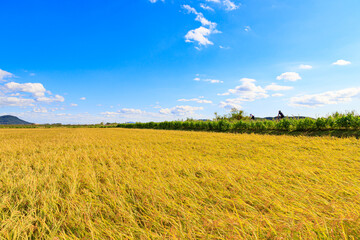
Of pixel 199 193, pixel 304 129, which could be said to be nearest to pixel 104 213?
pixel 199 193

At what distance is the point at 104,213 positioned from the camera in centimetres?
143

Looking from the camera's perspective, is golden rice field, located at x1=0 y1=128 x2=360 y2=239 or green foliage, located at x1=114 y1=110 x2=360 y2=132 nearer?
golden rice field, located at x1=0 y1=128 x2=360 y2=239

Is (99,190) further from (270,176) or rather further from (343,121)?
(343,121)

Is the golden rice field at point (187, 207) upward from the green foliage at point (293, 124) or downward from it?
downward

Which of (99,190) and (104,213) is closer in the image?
(104,213)

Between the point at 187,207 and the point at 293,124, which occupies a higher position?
the point at 293,124

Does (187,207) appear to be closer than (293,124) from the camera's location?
Yes

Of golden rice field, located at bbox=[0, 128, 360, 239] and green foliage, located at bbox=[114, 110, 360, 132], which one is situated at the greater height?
green foliage, located at bbox=[114, 110, 360, 132]

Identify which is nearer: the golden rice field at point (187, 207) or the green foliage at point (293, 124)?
the golden rice field at point (187, 207)

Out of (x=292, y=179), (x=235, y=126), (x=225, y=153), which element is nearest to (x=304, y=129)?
(x=235, y=126)

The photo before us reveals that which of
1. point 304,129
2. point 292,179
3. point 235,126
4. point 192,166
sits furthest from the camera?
point 235,126

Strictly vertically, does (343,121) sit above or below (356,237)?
above

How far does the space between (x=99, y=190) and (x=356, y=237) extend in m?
2.12

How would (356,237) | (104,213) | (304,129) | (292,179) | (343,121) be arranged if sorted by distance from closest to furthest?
(356,237)
(104,213)
(292,179)
(343,121)
(304,129)
